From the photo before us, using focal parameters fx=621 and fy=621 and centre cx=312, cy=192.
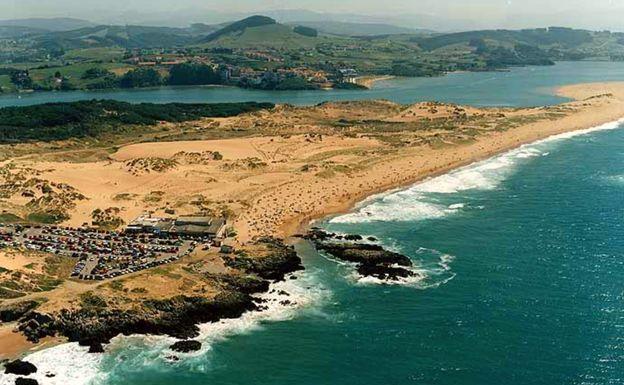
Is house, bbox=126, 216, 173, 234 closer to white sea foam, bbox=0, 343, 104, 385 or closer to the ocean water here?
the ocean water

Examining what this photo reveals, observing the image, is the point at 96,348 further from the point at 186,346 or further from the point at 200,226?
the point at 200,226

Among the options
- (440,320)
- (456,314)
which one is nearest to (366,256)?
(456,314)

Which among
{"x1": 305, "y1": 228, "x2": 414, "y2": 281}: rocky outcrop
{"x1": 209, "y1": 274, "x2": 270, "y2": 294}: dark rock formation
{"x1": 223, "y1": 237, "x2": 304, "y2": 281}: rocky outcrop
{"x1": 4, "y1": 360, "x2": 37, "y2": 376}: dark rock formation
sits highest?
{"x1": 305, "y1": 228, "x2": 414, "y2": 281}: rocky outcrop

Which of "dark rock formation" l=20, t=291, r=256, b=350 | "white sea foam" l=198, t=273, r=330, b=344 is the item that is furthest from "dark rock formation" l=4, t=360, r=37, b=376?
"white sea foam" l=198, t=273, r=330, b=344

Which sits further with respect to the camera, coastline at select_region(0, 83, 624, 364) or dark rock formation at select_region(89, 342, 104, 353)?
coastline at select_region(0, 83, 624, 364)

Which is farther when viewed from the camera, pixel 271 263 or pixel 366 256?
pixel 366 256

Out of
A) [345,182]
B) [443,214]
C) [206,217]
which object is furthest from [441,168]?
[206,217]

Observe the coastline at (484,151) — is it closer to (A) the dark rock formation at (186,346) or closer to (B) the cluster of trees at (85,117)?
(A) the dark rock formation at (186,346)
